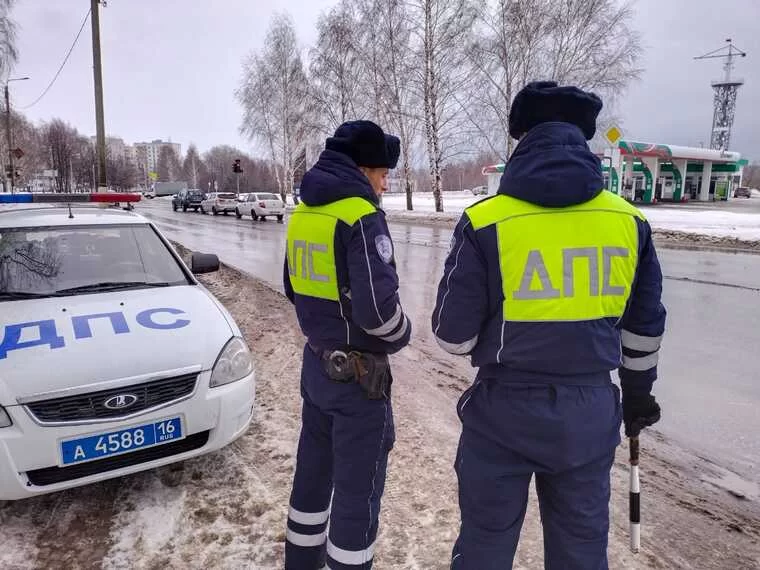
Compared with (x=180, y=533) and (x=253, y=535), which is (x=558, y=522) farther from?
(x=180, y=533)

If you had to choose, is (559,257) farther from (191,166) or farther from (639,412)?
(191,166)

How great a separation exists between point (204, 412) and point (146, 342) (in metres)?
0.51

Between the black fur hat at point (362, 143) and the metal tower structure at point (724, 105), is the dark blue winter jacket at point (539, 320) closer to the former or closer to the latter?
the black fur hat at point (362, 143)

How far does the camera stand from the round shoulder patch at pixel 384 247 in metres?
2.01

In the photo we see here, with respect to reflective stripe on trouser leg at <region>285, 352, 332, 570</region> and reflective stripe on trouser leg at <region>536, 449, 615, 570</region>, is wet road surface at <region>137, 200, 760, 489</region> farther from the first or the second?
reflective stripe on trouser leg at <region>285, 352, 332, 570</region>

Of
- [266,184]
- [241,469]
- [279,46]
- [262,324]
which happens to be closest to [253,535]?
[241,469]

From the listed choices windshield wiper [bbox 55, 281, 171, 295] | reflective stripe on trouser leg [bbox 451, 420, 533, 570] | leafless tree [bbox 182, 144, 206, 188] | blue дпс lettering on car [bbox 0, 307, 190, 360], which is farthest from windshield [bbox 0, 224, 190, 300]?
leafless tree [bbox 182, 144, 206, 188]

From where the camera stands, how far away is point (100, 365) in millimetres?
2709

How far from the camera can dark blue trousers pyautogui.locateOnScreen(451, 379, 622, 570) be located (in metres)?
1.62

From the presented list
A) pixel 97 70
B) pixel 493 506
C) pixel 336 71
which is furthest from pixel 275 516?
pixel 336 71

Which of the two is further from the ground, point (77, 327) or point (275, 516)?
point (77, 327)

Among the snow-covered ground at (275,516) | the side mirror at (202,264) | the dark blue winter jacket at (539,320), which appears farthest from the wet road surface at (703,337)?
the side mirror at (202,264)

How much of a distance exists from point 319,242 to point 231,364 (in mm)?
1424

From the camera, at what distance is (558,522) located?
169 centimetres
